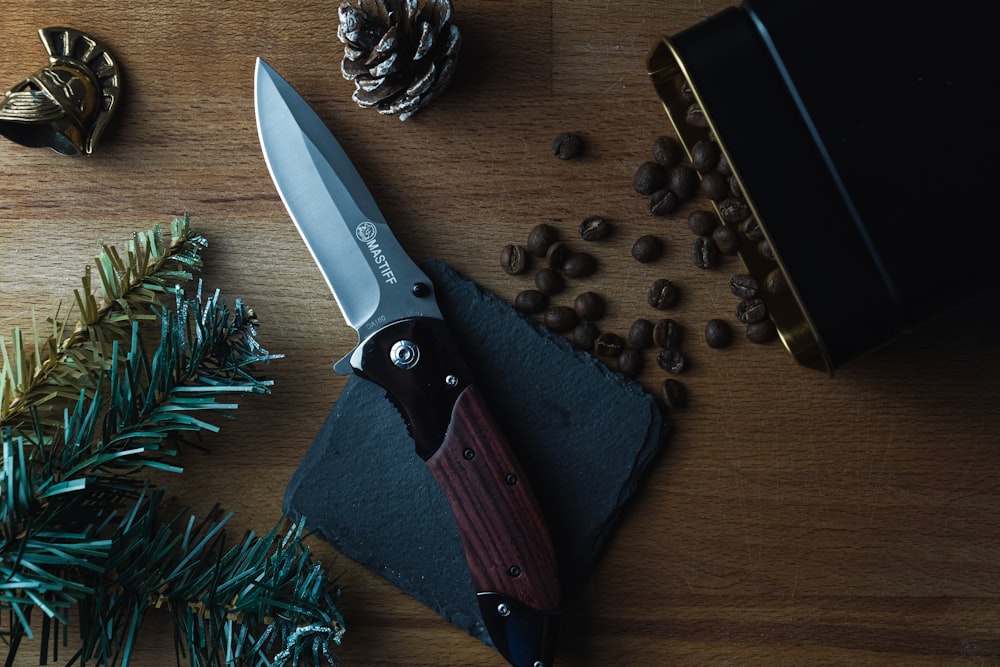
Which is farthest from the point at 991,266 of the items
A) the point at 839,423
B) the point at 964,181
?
the point at 839,423

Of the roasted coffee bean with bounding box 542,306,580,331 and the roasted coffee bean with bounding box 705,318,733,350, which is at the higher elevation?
the roasted coffee bean with bounding box 542,306,580,331

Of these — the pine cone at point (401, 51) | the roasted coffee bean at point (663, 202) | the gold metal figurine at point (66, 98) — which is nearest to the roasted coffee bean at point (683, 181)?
the roasted coffee bean at point (663, 202)

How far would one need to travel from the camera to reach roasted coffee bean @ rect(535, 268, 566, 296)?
76 cm

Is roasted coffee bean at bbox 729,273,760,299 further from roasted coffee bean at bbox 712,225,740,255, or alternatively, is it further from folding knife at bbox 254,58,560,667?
folding knife at bbox 254,58,560,667

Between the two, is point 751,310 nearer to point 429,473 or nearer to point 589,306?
point 589,306

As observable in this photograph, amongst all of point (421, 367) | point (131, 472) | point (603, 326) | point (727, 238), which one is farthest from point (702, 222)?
point (131, 472)

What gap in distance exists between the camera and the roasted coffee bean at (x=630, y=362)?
76 centimetres

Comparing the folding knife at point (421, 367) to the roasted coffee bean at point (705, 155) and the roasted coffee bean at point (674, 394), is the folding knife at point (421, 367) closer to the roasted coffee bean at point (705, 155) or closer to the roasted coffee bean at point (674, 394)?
the roasted coffee bean at point (674, 394)

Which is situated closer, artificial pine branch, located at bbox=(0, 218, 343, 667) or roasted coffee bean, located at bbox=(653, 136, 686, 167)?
artificial pine branch, located at bbox=(0, 218, 343, 667)

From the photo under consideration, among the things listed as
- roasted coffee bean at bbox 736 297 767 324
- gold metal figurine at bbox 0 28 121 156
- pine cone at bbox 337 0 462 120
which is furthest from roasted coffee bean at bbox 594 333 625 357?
gold metal figurine at bbox 0 28 121 156

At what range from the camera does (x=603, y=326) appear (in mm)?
771

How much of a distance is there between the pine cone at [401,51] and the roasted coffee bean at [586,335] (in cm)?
25

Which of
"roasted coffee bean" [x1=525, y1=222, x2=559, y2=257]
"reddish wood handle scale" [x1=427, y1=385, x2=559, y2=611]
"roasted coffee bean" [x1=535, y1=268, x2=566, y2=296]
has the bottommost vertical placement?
"reddish wood handle scale" [x1=427, y1=385, x2=559, y2=611]

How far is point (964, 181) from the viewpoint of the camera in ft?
1.98
